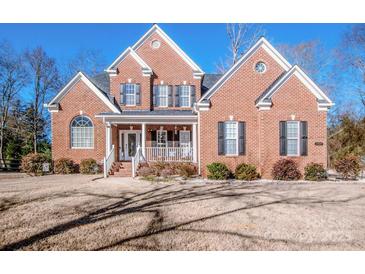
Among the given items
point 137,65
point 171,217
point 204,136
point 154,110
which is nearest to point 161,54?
point 137,65

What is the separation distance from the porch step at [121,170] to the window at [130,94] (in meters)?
4.68

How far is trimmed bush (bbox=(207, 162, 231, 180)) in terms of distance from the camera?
1227 centimetres

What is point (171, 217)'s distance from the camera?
19.5ft

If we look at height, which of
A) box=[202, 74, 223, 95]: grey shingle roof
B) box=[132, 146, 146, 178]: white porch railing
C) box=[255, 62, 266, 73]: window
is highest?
box=[202, 74, 223, 95]: grey shingle roof

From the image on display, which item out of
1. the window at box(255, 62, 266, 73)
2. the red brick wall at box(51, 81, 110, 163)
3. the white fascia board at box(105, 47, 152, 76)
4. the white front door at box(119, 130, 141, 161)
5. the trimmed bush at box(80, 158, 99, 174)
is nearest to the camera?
the window at box(255, 62, 266, 73)

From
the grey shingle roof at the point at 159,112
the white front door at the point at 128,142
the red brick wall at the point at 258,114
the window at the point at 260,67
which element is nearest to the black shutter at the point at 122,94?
the grey shingle roof at the point at 159,112

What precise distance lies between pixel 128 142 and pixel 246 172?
8.90 m

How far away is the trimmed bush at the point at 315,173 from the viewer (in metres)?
12.1

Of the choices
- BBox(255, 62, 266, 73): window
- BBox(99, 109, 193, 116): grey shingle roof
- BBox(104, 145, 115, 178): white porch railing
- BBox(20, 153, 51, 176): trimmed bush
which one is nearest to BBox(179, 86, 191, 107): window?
BBox(99, 109, 193, 116): grey shingle roof

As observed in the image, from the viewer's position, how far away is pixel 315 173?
1210 cm

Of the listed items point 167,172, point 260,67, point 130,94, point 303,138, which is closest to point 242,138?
point 303,138

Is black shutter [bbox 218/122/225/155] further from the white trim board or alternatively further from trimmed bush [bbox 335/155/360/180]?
trimmed bush [bbox 335/155/360/180]

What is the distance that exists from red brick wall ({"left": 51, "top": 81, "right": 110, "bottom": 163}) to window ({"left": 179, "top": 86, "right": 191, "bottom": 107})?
16.7ft

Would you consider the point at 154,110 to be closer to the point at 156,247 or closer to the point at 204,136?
the point at 204,136
